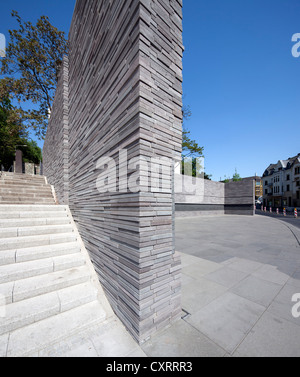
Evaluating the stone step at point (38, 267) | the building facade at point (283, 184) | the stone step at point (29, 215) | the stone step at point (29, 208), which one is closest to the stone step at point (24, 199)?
the stone step at point (29, 208)

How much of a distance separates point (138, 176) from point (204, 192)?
2050cm

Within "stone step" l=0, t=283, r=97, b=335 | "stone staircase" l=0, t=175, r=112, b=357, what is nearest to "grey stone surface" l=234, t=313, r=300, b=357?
"stone staircase" l=0, t=175, r=112, b=357

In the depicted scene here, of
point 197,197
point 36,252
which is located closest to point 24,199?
point 36,252

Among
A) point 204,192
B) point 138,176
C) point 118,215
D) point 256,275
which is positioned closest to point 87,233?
point 118,215

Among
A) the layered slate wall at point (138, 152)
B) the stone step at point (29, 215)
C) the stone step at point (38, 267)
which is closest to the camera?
the layered slate wall at point (138, 152)

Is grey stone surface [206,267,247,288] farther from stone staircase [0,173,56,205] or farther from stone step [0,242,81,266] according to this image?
stone staircase [0,173,56,205]

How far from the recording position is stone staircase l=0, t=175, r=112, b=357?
229 cm

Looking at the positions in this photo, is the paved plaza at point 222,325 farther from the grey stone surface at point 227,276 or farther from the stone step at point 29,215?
the stone step at point 29,215

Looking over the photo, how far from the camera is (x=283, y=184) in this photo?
47219 millimetres

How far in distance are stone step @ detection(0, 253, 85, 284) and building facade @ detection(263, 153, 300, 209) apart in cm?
5263

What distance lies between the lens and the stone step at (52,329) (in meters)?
2.09

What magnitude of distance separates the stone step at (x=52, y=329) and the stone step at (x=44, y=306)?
0.07m

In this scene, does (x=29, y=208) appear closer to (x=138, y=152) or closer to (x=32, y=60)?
(x=138, y=152)
